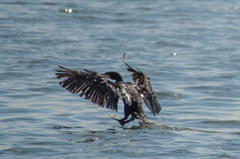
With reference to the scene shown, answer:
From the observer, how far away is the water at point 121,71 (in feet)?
23.3

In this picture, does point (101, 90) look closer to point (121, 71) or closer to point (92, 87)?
point (92, 87)

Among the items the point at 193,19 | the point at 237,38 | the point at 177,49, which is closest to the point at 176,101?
the point at 177,49

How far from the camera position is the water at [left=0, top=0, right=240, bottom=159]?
7.11 m

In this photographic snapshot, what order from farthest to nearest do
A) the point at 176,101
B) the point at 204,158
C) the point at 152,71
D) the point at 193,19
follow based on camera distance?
the point at 193,19 → the point at 152,71 → the point at 176,101 → the point at 204,158

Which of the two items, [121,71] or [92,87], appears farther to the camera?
[121,71]

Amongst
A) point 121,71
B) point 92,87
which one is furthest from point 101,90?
point 121,71

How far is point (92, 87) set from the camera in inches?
314

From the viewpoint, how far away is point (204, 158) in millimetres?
6539

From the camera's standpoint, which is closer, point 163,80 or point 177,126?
point 177,126

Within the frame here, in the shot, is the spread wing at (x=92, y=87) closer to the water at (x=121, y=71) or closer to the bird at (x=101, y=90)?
the bird at (x=101, y=90)

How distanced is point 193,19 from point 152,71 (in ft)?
24.6

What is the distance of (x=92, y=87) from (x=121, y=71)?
14.5ft

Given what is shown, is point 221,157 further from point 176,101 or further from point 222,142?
point 176,101

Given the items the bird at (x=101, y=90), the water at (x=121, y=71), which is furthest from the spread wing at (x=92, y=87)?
the water at (x=121, y=71)
